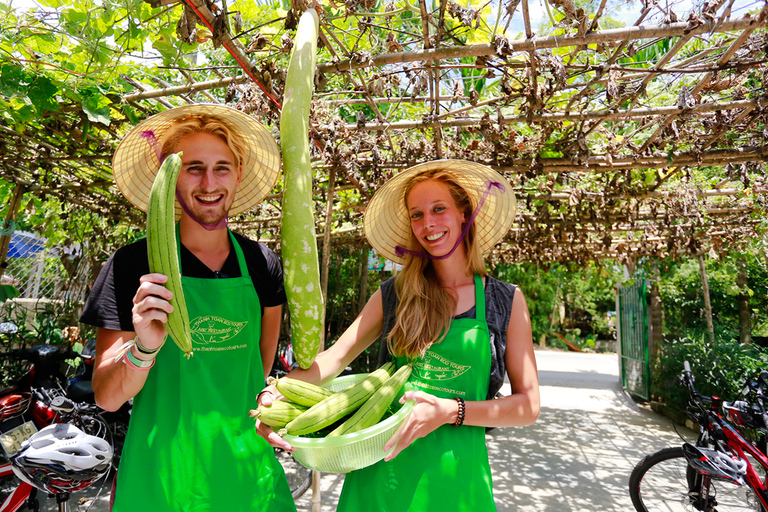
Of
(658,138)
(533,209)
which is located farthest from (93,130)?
(533,209)

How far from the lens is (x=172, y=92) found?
132 inches

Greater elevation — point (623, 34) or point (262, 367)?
point (623, 34)

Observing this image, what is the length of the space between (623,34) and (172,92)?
2.84 meters

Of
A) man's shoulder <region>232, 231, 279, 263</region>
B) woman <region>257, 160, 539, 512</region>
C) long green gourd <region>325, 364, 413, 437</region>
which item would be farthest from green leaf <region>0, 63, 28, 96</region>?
long green gourd <region>325, 364, 413, 437</region>

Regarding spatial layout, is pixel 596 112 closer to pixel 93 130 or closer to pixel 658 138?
pixel 658 138

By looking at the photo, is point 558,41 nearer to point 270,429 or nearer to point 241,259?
point 241,259

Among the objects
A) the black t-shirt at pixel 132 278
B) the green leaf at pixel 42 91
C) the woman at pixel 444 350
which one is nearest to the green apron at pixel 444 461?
the woman at pixel 444 350

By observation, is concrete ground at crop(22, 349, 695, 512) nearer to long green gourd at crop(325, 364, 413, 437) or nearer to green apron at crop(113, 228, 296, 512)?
green apron at crop(113, 228, 296, 512)

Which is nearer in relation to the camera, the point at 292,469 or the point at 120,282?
the point at 120,282

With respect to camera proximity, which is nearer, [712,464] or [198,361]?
[198,361]

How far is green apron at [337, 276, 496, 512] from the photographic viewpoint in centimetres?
166

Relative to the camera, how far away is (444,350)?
180 cm

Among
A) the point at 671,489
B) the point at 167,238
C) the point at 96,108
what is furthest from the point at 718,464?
the point at 96,108

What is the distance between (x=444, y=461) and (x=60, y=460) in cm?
287
